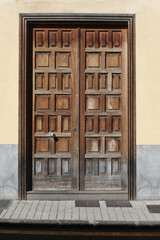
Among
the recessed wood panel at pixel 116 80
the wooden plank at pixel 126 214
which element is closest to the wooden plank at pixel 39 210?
the wooden plank at pixel 126 214

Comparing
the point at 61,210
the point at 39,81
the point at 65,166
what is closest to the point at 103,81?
the point at 39,81

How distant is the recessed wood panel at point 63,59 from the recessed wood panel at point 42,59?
214 mm

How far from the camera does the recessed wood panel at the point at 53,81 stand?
8.27 metres

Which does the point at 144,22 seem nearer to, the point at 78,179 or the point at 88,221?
the point at 78,179

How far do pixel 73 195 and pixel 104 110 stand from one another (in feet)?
6.28

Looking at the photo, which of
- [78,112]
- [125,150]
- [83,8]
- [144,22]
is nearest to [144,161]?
[125,150]

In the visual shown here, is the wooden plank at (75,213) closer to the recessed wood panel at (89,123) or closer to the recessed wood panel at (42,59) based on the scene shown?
the recessed wood panel at (89,123)

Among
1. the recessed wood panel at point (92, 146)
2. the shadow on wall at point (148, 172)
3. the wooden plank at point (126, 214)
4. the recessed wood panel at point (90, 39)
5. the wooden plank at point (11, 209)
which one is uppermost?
the recessed wood panel at point (90, 39)

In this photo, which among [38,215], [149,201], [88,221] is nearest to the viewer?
[88,221]

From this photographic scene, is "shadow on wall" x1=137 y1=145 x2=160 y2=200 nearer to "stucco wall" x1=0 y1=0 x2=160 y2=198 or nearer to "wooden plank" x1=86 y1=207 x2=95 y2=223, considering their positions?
"stucco wall" x1=0 y1=0 x2=160 y2=198

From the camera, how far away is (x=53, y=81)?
8.27 m

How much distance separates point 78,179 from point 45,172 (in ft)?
2.37

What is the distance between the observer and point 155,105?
8070 mm

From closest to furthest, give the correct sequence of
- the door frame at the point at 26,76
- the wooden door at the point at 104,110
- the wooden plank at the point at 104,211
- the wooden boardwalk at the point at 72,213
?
1. the wooden boardwalk at the point at 72,213
2. the wooden plank at the point at 104,211
3. the door frame at the point at 26,76
4. the wooden door at the point at 104,110
